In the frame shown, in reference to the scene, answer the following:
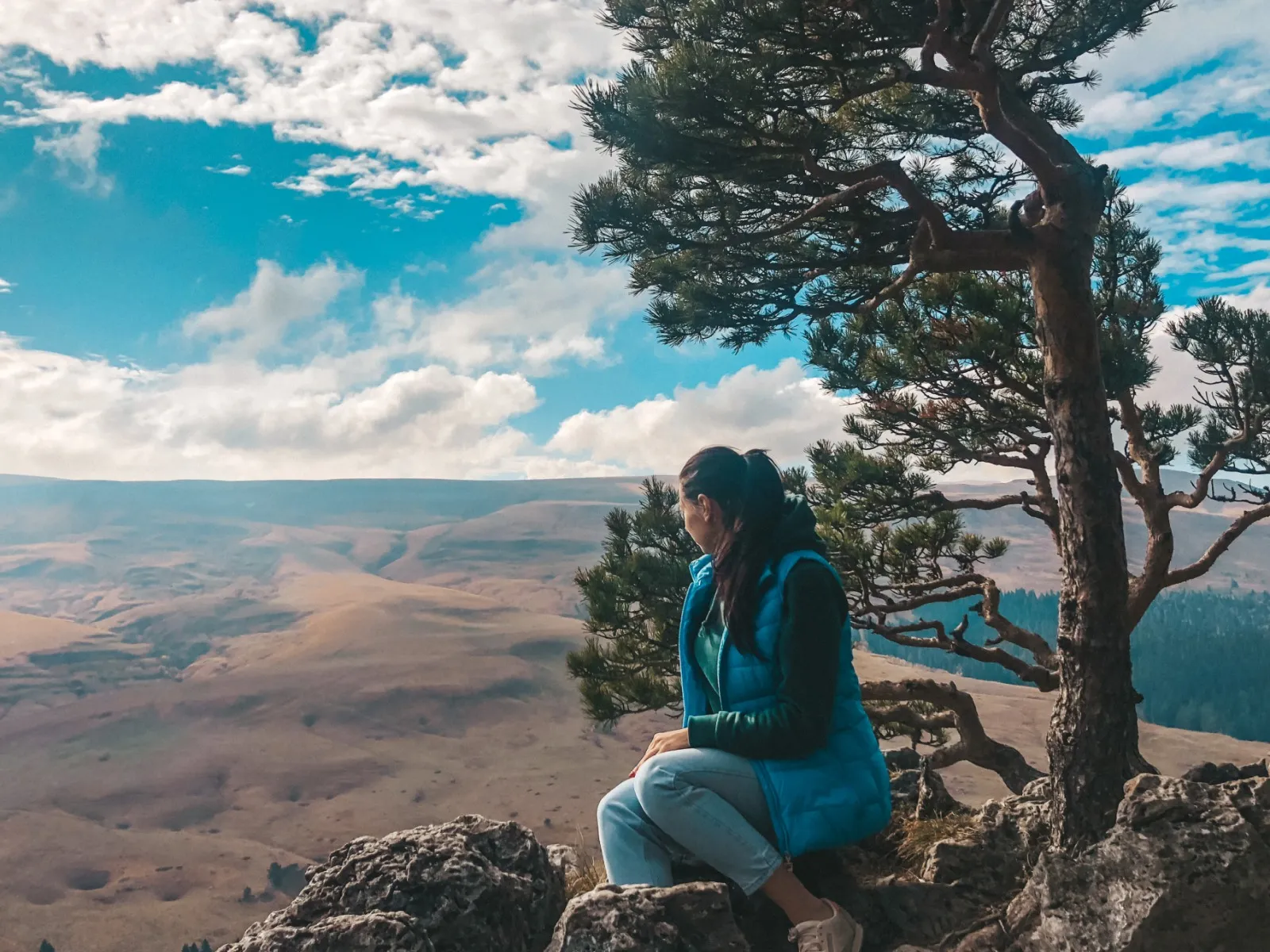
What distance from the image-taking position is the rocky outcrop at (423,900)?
11.3ft

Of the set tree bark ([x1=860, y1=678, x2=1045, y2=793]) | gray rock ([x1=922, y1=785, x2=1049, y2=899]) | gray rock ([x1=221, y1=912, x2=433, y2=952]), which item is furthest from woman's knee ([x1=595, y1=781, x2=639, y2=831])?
tree bark ([x1=860, y1=678, x2=1045, y2=793])

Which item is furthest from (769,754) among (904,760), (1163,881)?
(904,760)

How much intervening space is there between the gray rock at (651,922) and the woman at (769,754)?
19 cm

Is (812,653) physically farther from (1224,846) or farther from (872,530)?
(872,530)

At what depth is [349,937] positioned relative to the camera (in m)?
3.37

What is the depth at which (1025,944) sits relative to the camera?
332cm

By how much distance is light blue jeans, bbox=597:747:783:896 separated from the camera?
3.29 metres

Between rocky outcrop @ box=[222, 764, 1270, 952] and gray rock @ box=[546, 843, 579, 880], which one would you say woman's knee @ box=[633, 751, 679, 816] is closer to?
rocky outcrop @ box=[222, 764, 1270, 952]

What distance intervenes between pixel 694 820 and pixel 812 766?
469 millimetres

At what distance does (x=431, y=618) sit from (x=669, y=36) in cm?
17175

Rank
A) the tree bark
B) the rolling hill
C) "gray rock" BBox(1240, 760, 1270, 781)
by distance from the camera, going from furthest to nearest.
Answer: the rolling hill
the tree bark
"gray rock" BBox(1240, 760, 1270, 781)

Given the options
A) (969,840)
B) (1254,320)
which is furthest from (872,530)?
(969,840)

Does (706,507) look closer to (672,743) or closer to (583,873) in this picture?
(672,743)

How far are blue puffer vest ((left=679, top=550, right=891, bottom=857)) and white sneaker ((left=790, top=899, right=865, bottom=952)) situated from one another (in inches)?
9.4
